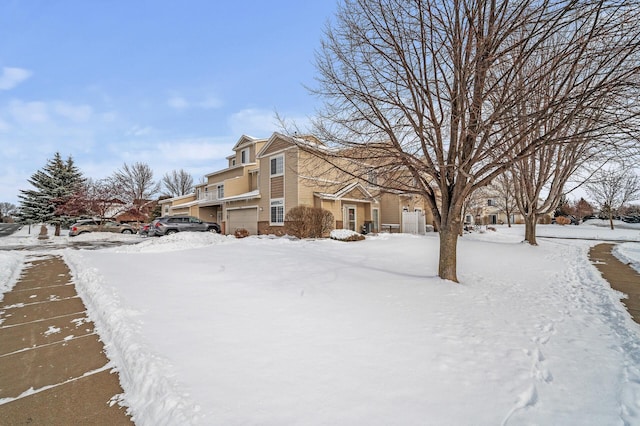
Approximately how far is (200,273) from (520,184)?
17019 mm

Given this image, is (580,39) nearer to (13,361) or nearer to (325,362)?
(325,362)

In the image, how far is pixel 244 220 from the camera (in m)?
22.7

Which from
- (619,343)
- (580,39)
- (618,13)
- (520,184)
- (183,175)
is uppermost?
(183,175)

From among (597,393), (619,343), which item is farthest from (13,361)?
(619,343)

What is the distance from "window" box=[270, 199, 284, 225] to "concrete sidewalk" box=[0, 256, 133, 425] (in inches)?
553

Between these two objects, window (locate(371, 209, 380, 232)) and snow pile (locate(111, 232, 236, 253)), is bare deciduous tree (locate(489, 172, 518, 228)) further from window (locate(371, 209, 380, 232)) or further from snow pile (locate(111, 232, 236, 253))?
snow pile (locate(111, 232, 236, 253))

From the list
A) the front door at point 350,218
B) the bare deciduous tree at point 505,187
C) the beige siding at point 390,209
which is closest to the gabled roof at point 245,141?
the front door at point 350,218

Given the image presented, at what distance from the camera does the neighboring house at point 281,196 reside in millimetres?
18547

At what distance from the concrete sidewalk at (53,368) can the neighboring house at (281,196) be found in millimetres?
10731

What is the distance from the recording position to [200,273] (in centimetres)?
731

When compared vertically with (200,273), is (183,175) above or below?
above

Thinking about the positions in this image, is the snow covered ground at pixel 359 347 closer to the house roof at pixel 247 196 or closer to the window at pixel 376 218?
the house roof at pixel 247 196

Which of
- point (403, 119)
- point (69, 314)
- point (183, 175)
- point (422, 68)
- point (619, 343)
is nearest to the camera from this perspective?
point (619, 343)

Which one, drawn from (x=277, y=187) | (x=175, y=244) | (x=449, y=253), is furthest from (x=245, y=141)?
(x=449, y=253)
